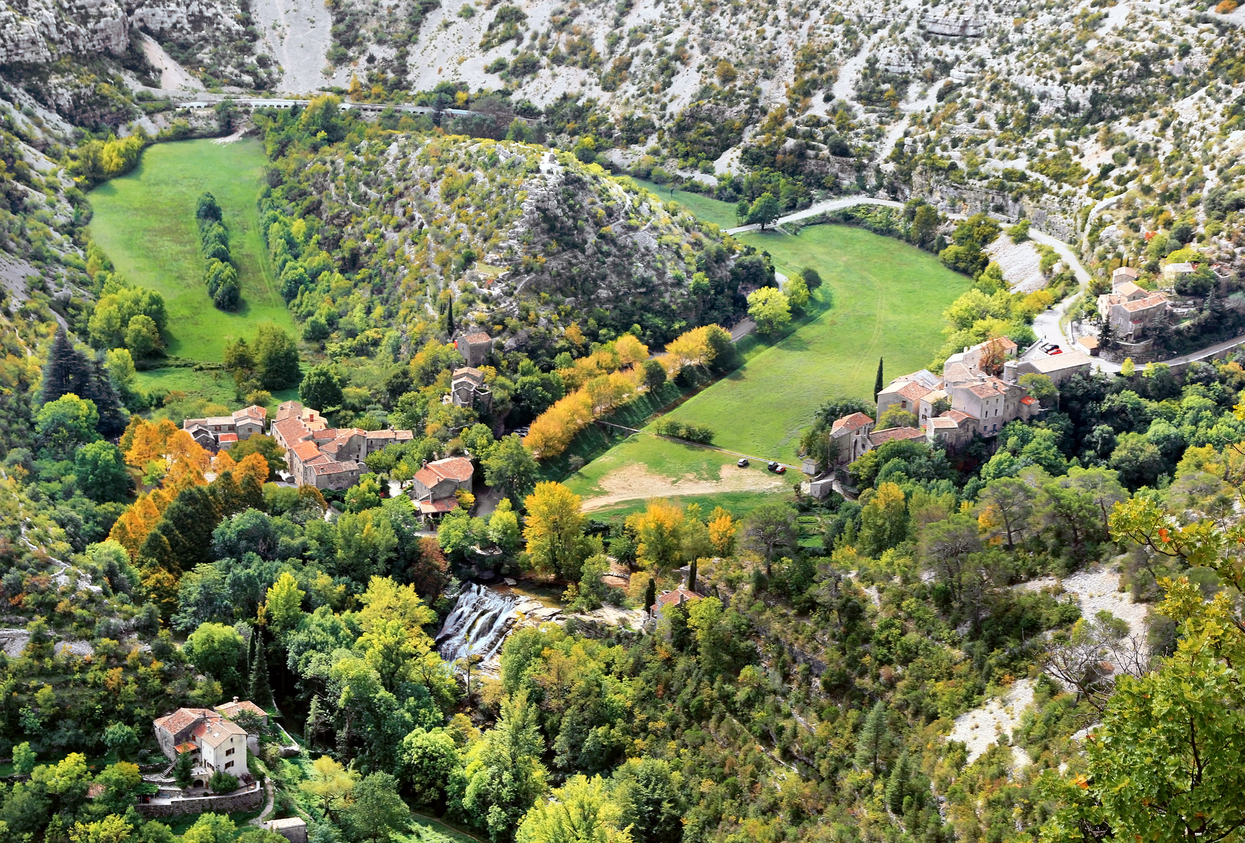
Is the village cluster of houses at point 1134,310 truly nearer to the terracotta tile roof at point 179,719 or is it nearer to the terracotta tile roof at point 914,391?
the terracotta tile roof at point 914,391

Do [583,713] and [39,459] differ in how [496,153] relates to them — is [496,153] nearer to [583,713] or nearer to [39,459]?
[39,459]

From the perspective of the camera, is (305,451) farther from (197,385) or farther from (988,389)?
(988,389)

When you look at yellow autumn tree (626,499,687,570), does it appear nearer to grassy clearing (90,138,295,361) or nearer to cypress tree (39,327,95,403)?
cypress tree (39,327,95,403)

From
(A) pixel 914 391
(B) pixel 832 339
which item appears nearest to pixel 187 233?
(B) pixel 832 339

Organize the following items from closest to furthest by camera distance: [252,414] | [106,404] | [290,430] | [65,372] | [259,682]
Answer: [259,682], [290,430], [65,372], [106,404], [252,414]

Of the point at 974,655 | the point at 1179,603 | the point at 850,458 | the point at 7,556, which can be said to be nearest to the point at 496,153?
the point at 850,458

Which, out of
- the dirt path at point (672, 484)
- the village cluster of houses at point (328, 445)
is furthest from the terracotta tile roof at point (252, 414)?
the dirt path at point (672, 484)

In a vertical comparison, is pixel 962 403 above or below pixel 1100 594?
below
